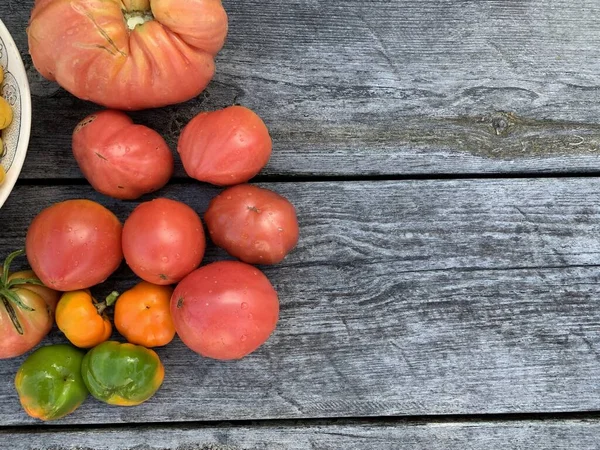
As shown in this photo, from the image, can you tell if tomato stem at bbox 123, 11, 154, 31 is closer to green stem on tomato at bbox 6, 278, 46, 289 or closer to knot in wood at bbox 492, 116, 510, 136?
green stem on tomato at bbox 6, 278, 46, 289

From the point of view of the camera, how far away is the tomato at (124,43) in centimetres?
Answer: 71

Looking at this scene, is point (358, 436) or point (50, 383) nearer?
point (50, 383)

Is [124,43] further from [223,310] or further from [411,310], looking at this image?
[411,310]

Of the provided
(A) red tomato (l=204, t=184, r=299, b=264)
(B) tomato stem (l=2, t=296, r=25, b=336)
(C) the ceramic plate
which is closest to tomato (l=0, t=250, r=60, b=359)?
(B) tomato stem (l=2, t=296, r=25, b=336)

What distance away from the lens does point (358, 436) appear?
0.89m

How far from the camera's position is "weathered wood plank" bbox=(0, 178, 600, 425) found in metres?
0.88

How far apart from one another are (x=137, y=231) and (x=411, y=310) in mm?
427

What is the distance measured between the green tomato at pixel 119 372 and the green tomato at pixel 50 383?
17mm

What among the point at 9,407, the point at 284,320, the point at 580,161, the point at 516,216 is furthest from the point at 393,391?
the point at 9,407

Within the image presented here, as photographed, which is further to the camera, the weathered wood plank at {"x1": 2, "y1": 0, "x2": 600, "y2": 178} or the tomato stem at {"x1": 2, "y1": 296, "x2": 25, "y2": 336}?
the weathered wood plank at {"x1": 2, "y1": 0, "x2": 600, "y2": 178}

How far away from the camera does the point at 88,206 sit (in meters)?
0.78

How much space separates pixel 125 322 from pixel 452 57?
635mm

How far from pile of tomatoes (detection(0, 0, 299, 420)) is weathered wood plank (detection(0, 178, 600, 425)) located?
99mm

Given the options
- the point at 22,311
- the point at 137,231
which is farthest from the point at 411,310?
the point at 22,311
